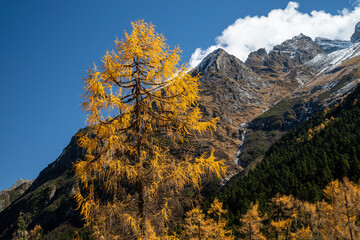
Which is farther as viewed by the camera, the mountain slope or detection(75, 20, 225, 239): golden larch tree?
the mountain slope

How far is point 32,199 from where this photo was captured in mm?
162000

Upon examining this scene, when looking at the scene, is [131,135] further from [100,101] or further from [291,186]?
[291,186]

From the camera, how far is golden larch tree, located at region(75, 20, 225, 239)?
6.89m

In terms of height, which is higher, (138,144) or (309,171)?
(138,144)

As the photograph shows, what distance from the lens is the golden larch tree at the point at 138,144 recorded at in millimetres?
6895

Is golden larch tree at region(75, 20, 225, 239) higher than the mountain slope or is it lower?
higher

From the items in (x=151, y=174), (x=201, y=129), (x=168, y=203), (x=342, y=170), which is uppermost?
(x=201, y=129)

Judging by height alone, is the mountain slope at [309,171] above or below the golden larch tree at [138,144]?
below

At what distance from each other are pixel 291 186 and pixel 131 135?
7091cm

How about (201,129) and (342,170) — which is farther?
(342,170)

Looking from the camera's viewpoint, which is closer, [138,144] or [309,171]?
[138,144]

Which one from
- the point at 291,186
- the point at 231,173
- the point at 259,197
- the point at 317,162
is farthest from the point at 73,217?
the point at 317,162

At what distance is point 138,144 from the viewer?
742 cm

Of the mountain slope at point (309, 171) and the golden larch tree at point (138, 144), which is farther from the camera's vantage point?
the mountain slope at point (309, 171)
